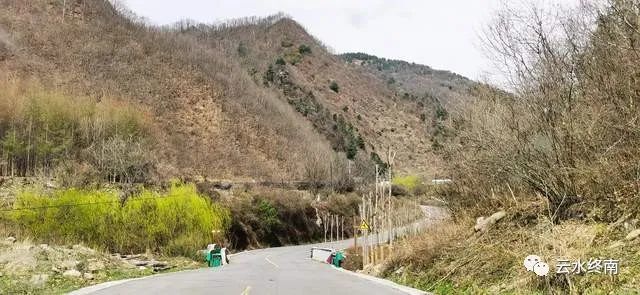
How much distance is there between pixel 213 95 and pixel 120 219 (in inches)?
2040

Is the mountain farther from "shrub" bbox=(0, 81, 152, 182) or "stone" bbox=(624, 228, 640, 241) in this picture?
"stone" bbox=(624, 228, 640, 241)

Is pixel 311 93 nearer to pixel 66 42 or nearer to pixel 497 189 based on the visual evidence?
pixel 66 42

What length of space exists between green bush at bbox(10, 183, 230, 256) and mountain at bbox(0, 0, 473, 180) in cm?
2074

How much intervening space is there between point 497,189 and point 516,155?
3284mm

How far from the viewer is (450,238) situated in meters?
17.8

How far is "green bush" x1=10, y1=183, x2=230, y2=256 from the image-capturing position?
35906mm

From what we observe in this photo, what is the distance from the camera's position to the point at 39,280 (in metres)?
17.5

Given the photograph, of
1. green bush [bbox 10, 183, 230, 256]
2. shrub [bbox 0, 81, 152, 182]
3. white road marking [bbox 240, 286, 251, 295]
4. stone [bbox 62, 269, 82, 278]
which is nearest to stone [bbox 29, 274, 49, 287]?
stone [bbox 62, 269, 82, 278]

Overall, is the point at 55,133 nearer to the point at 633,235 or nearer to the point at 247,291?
the point at 247,291

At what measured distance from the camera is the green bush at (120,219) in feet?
118

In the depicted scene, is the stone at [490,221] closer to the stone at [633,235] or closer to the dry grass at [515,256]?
the dry grass at [515,256]

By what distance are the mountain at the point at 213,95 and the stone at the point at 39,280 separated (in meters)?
40.3

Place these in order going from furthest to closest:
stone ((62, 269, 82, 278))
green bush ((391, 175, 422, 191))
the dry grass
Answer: green bush ((391, 175, 422, 191)) → stone ((62, 269, 82, 278)) → the dry grass

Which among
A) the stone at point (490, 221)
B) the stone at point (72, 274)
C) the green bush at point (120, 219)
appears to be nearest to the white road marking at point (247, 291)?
the stone at point (490, 221)
